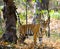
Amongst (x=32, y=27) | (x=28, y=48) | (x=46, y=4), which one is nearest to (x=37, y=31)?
(x=32, y=27)

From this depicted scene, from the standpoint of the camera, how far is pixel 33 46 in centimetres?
661

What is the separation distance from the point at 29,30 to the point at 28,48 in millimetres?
828

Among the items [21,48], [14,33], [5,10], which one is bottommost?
[21,48]

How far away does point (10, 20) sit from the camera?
6.91 m

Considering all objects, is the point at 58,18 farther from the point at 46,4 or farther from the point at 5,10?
the point at 5,10

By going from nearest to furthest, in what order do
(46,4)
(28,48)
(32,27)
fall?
1. (28,48)
2. (32,27)
3. (46,4)

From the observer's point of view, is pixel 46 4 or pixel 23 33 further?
pixel 46 4

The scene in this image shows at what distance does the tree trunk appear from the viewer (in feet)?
21.7

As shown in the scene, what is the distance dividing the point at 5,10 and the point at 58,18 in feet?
30.9

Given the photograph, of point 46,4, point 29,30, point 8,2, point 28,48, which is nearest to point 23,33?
point 29,30

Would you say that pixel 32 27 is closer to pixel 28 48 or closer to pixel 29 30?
pixel 29 30

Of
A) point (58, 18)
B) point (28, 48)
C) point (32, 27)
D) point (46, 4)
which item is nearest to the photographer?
point (28, 48)

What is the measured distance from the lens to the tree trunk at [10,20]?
6.61 m

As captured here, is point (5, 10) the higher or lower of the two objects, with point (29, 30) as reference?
higher
